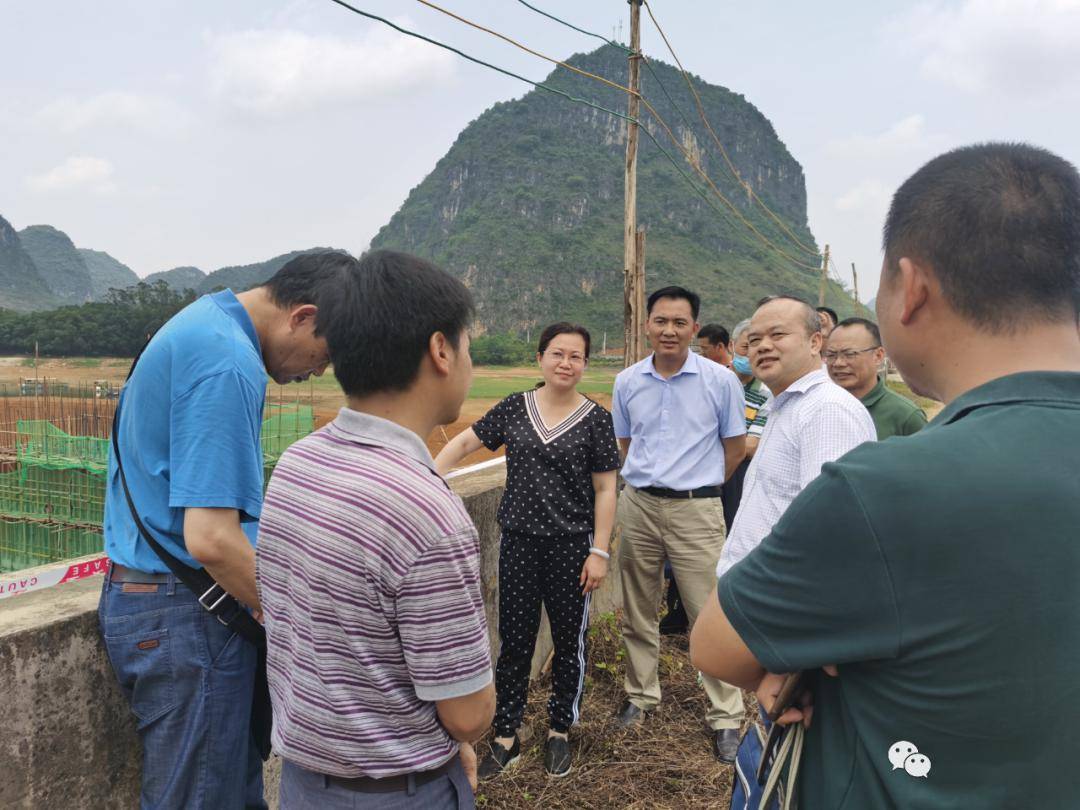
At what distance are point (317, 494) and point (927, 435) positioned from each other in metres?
0.88

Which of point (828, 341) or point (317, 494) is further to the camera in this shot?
point (828, 341)

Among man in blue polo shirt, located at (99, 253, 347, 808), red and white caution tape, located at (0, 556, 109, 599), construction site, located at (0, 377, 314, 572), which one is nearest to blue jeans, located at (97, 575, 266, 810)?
man in blue polo shirt, located at (99, 253, 347, 808)

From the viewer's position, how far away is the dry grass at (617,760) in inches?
108

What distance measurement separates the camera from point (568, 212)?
303ft

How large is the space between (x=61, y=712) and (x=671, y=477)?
2.53 metres

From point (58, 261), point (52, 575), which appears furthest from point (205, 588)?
point (58, 261)

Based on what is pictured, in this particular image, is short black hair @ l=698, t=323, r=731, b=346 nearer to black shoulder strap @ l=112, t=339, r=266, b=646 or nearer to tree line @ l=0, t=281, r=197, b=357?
black shoulder strap @ l=112, t=339, r=266, b=646

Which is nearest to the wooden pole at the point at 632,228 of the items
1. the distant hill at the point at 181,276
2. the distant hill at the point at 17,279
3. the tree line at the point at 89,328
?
the tree line at the point at 89,328

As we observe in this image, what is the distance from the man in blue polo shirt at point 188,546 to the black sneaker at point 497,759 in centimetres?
139

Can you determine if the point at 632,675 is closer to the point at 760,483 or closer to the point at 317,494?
the point at 760,483

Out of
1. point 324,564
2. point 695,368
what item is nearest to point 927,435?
point 324,564

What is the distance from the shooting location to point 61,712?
1.54 meters

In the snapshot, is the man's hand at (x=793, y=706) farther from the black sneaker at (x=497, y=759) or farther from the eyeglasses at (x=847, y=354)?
the eyeglasses at (x=847, y=354)

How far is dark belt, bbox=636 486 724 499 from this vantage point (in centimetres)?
335
